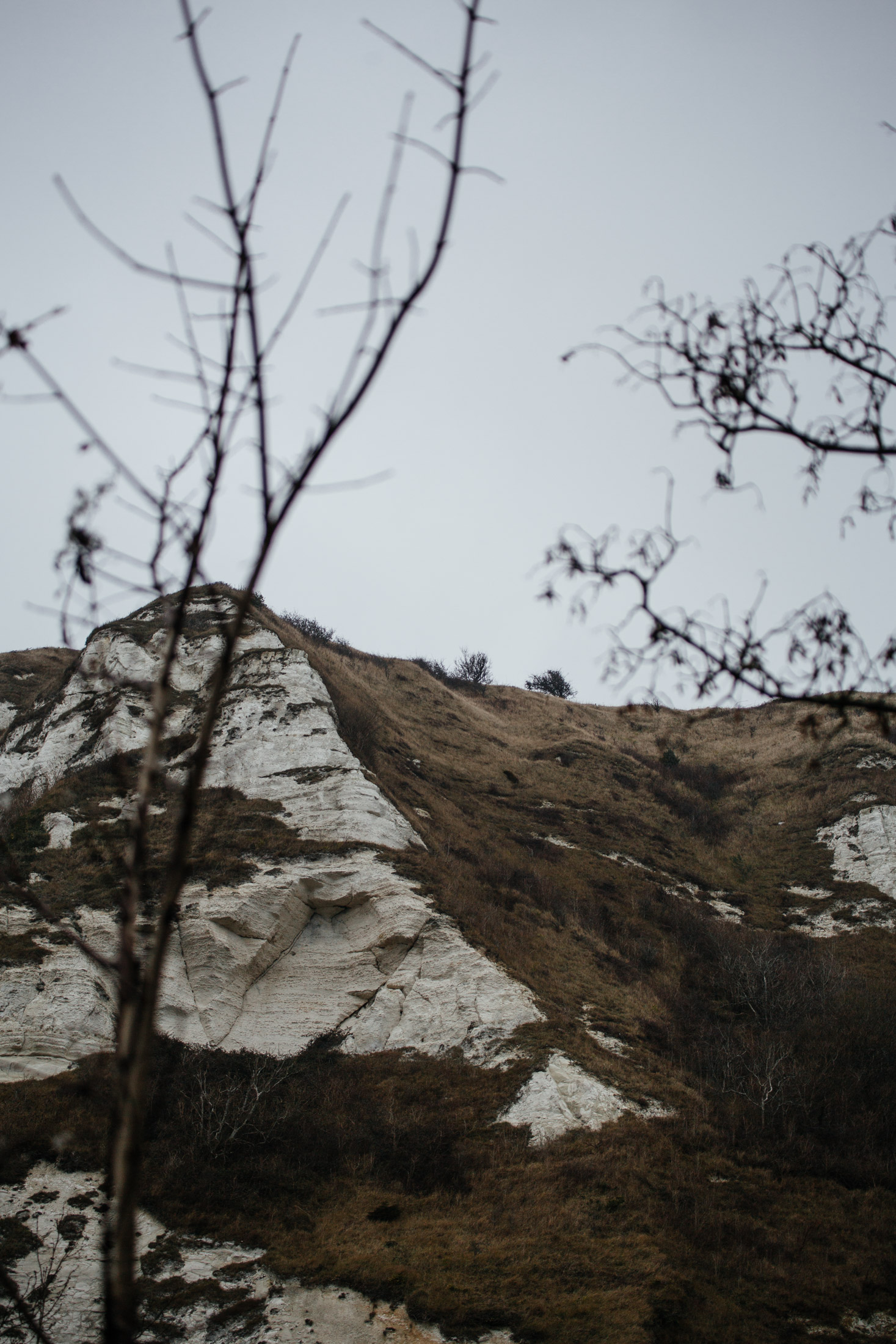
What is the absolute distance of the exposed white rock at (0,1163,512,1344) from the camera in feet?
28.9

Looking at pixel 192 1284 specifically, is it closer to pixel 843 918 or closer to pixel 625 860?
pixel 625 860

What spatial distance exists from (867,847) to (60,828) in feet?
89.0

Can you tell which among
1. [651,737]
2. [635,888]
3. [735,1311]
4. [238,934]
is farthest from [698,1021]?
[651,737]

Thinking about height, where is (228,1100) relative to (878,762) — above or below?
below

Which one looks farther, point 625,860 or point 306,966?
point 625,860

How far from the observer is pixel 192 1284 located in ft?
31.3

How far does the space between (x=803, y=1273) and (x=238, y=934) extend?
11.8 meters

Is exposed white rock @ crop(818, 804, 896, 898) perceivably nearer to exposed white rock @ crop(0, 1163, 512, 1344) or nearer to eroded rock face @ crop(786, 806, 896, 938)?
eroded rock face @ crop(786, 806, 896, 938)

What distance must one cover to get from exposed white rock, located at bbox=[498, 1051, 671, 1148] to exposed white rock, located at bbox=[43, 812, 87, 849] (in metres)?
12.3

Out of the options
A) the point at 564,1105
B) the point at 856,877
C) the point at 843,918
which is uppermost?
the point at 856,877

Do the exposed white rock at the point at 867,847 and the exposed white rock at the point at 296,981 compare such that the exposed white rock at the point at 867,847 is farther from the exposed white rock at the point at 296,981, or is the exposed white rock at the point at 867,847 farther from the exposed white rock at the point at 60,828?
the exposed white rock at the point at 60,828

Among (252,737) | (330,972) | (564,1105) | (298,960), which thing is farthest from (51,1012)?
(252,737)

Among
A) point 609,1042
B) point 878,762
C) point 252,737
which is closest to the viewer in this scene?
point 609,1042

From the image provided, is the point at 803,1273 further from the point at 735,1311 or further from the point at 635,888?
the point at 635,888
